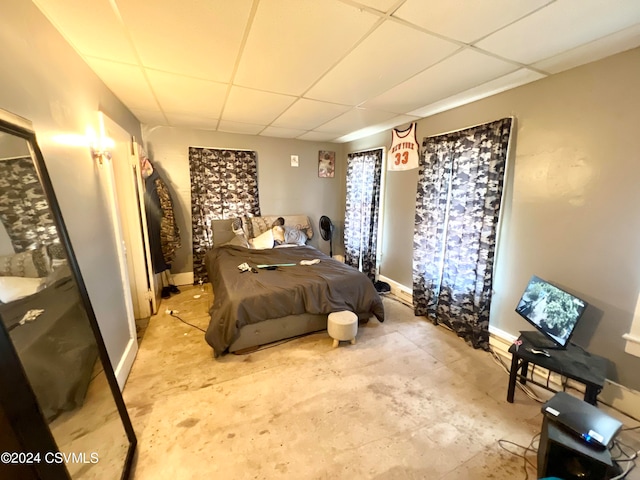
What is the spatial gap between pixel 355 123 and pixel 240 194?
6.85 feet

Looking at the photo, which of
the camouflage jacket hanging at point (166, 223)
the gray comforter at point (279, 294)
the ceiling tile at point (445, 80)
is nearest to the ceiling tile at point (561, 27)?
the ceiling tile at point (445, 80)

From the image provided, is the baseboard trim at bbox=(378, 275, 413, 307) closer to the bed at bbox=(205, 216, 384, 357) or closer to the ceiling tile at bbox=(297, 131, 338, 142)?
the bed at bbox=(205, 216, 384, 357)

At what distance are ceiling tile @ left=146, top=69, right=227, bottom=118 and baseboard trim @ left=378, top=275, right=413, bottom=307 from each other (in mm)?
3158

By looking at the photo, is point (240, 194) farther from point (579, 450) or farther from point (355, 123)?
point (579, 450)

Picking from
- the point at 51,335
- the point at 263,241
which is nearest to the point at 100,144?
the point at 51,335

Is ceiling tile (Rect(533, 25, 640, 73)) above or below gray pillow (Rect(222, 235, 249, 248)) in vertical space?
above

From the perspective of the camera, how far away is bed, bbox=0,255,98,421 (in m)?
0.96

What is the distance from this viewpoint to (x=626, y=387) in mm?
1793

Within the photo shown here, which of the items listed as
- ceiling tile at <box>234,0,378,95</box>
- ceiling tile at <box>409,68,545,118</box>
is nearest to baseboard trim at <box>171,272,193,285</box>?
ceiling tile at <box>234,0,378,95</box>

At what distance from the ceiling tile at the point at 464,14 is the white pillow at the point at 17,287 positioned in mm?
2025

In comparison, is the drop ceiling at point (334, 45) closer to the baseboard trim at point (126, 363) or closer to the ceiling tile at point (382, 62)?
the ceiling tile at point (382, 62)

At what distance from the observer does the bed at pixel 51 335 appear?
957mm

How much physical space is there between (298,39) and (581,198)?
7.41 ft

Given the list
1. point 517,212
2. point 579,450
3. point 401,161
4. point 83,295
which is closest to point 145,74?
point 83,295
